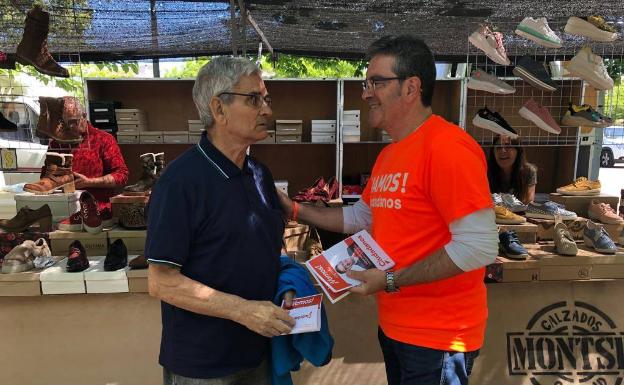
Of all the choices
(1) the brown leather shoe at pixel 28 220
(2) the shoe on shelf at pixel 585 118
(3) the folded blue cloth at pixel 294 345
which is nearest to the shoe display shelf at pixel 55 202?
(1) the brown leather shoe at pixel 28 220

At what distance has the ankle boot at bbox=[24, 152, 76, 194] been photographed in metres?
2.91

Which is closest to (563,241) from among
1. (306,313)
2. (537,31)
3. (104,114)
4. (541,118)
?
Answer: (541,118)

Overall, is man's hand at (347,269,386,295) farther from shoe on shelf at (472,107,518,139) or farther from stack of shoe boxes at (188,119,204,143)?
stack of shoe boxes at (188,119,204,143)

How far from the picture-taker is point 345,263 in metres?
1.66

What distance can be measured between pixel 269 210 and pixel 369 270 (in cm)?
43

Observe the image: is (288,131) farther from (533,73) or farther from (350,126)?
(533,73)

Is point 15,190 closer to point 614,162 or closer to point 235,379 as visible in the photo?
point 235,379

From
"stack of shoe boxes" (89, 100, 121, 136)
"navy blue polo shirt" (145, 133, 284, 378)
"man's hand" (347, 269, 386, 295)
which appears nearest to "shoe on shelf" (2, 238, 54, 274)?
"navy blue polo shirt" (145, 133, 284, 378)

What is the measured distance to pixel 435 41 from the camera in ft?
16.4

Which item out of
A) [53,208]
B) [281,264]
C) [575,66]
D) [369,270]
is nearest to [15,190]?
[53,208]

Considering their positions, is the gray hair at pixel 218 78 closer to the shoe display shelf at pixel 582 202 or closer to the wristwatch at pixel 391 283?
the wristwatch at pixel 391 283

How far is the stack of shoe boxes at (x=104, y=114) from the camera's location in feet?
16.7

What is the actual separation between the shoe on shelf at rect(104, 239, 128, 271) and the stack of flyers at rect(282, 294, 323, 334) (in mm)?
1408

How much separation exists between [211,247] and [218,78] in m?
0.57
